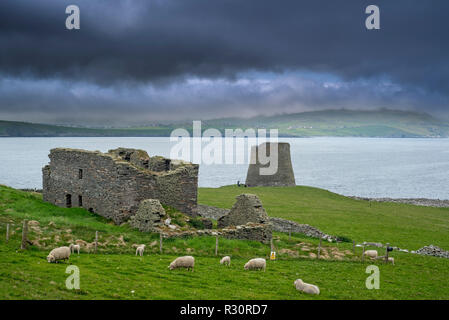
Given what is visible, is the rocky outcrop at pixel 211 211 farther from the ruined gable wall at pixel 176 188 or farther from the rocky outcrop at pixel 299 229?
the ruined gable wall at pixel 176 188

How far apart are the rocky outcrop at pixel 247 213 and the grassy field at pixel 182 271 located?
2.30 meters

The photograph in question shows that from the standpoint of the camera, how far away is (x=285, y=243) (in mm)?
29250

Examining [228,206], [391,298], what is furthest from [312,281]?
[228,206]

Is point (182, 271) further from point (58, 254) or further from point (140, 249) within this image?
point (58, 254)

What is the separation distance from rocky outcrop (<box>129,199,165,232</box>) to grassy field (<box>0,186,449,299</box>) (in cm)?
74

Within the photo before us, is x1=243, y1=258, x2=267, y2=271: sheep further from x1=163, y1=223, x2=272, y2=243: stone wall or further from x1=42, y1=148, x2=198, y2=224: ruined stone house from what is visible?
x1=42, y1=148, x2=198, y2=224: ruined stone house

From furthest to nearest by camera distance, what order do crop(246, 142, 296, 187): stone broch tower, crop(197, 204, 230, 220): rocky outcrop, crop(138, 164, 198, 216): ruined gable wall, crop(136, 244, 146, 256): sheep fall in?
crop(246, 142, 296, 187): stone broch tower < crop(197, 204, 230, 220): rocky outcrop < crop(138, 164, 198, 216): ruined gable wall < crop(136, 244, 146, 256): sheep

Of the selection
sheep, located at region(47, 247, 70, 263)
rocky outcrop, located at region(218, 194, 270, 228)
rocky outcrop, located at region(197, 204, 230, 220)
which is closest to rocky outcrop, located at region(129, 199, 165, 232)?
rocky outcrop, located at region(218, 194, 270, 228)

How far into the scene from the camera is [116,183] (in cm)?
2848

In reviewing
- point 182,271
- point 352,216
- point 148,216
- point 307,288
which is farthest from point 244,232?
point 352,216

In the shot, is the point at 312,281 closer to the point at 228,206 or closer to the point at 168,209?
the point at 168,209

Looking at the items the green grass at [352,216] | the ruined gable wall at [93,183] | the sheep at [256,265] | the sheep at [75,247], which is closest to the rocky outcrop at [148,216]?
the ruined gable wall at [93,183]

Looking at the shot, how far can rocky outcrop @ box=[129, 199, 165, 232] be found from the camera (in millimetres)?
25719
